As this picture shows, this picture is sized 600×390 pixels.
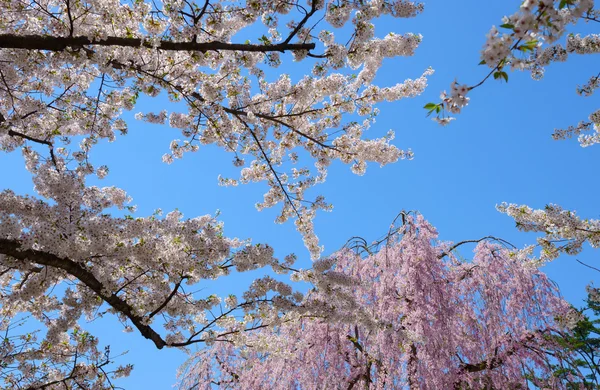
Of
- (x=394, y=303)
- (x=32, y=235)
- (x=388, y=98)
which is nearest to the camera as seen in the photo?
(x=32, y=235)

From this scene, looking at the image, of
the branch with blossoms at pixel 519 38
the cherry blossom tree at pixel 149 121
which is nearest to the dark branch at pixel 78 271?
the cherry blossom tree at pixel 149 121

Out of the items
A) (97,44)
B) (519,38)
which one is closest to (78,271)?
(97,44)

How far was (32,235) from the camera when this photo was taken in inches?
165

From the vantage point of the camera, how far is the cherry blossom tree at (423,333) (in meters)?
6.72

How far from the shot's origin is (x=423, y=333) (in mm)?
6859

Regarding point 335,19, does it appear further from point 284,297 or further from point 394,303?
point 394,303

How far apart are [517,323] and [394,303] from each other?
2.08 meters

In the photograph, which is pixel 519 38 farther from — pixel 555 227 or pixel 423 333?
pixel 423 333

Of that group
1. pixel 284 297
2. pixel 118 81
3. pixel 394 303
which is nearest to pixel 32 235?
pixel 118 81

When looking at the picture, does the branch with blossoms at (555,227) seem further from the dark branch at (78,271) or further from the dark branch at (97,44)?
the dark branch at (78,271)

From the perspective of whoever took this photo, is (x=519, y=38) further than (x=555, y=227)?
No

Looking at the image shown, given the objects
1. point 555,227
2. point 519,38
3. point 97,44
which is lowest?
point 519,38

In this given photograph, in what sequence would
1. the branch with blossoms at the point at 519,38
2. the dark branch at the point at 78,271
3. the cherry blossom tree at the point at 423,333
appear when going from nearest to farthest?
the branch with blossoms at the point at 519,38, the dark branch at the point at 78,271, the cherry blossom tree at the point at 423,333

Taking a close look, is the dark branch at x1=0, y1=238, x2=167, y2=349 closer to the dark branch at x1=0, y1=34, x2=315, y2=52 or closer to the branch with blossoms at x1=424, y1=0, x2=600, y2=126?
the dark branch at x1=0, y1=34, x2=315, y2=52
